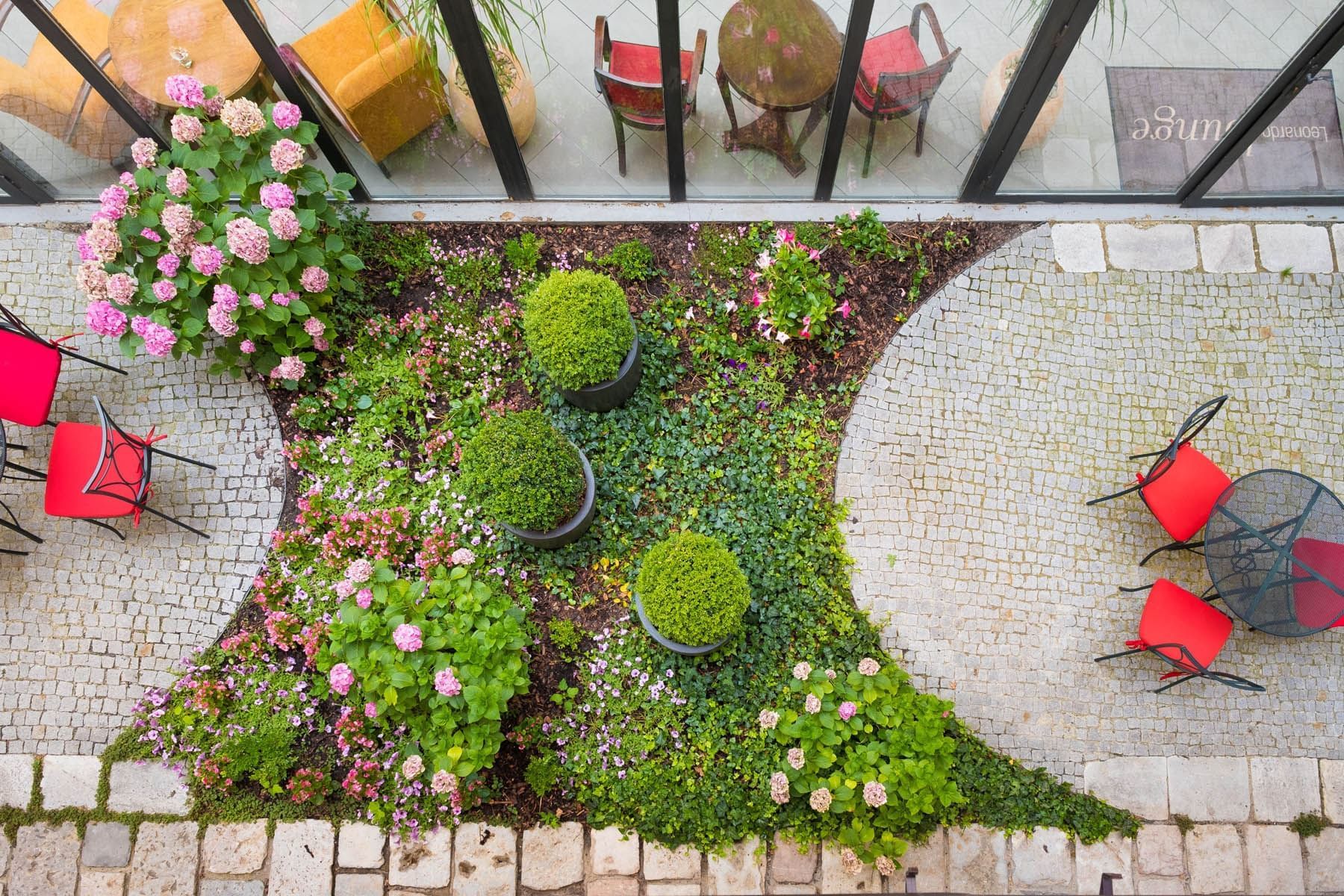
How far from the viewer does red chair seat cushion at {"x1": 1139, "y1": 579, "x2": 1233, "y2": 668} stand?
492 cm

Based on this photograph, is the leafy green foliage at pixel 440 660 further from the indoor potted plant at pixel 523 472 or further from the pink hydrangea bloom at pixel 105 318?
the pink hydrangea bloom at pixel 105 318

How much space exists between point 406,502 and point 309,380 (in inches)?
43.9

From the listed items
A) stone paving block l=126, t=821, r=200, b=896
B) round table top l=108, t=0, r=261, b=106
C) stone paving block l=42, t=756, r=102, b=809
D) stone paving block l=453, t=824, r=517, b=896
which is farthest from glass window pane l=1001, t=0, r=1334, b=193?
stone paving block l=42, t=756, r=102, b=809

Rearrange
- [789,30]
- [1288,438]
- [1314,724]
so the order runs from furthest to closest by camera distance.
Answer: [1288,438] < [1314,724] < [789,30]

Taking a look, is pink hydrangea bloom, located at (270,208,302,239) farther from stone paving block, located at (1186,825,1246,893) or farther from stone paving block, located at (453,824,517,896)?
stone paving block, located at (1186,825,1246,893)

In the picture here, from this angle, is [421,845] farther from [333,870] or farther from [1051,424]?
[1051,424]

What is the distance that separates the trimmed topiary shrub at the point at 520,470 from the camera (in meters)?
4.59

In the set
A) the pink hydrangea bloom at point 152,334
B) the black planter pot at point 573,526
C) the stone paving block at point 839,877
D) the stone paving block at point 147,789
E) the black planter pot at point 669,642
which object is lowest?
the stone paving block at point 839,877

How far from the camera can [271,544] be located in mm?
5527

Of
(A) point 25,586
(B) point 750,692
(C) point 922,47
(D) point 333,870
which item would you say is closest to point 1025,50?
(C) point 922,47

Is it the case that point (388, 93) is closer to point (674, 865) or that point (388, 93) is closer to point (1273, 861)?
point (674, 865)

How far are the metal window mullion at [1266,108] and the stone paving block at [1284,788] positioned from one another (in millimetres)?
3799

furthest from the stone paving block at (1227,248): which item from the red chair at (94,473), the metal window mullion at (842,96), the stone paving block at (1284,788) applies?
the red chair at (94,473)

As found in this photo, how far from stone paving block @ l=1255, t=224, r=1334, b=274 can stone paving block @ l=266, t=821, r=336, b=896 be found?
7337 mm
